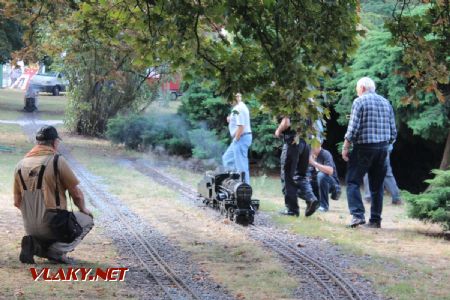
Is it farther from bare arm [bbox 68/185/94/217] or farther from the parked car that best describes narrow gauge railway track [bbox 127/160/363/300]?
the parked car

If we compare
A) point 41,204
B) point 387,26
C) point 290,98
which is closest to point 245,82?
point 290,98

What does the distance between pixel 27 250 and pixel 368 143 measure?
4.95m

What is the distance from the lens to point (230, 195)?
11.5 m

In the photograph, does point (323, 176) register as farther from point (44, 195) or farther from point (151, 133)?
point (151, 133)

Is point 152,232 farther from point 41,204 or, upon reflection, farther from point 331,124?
point 331,124

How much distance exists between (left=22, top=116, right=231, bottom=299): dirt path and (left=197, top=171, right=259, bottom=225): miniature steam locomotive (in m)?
1.21

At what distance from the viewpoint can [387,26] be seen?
8.25 meters

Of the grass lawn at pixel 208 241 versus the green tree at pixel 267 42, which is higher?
the green tree at pixel 267 42

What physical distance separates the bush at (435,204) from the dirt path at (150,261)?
11.1 ft

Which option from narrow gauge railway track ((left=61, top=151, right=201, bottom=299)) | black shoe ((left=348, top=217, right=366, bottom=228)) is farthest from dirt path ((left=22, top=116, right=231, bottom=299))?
black shoe ((left=348, top=217, right=366, bottom=228))

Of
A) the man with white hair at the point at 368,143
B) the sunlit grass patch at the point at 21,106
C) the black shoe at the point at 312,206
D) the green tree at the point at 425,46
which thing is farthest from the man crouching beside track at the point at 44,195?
the sunlit grass patch at the point at 21,106

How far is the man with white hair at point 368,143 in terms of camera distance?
35.5 feet

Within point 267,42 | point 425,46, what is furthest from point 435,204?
point 267,42

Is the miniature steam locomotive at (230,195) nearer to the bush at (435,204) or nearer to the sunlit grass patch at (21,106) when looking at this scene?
the bush at (435,204)
